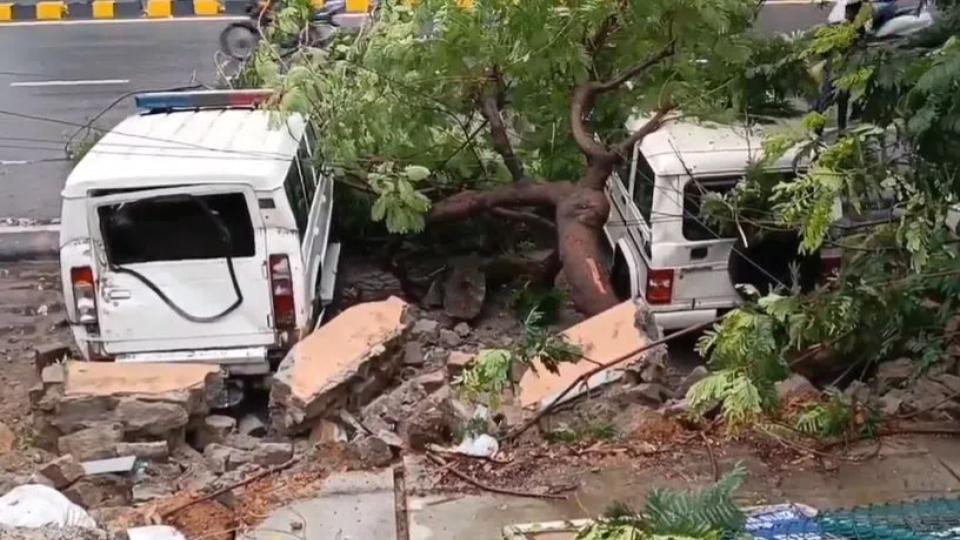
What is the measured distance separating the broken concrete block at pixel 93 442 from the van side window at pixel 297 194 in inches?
65.2

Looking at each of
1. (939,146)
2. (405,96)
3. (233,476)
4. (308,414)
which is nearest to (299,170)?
(405,96)

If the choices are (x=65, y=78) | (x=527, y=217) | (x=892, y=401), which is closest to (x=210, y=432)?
(x=527, y=217)

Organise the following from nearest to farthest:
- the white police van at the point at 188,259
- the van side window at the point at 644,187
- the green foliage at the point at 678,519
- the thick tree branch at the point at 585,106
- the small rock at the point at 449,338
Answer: the green foliage at the point at 678,519 → the white police van at the point at 188,259 → the van side window at the point at 644,187 → the thick tree branch at the point at 585,106 → the small rock at the point at 449,338

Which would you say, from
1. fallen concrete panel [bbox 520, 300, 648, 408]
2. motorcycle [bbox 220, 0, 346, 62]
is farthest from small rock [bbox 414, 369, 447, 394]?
motorcycle [bbox 220, 0, 346, 62]

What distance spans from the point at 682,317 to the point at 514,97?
205 centimetres

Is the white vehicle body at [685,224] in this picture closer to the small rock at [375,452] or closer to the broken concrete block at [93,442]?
the small rock at [375,452]

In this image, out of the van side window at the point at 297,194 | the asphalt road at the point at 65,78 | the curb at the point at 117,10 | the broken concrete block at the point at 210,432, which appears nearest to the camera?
the broken concrete block at the point at 210,432

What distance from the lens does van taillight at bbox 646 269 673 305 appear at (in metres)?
8.32

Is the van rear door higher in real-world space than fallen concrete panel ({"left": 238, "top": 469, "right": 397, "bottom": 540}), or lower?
higher

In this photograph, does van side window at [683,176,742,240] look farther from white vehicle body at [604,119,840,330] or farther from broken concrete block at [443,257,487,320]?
broken concrete block at [443,257,487,320]

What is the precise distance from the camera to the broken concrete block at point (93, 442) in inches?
273

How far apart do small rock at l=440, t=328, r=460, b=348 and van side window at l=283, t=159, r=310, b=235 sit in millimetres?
1427

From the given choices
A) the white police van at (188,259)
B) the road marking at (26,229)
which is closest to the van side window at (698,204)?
the white police van at (188,259)

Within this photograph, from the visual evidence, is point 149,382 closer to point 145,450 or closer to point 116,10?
point 145,450
